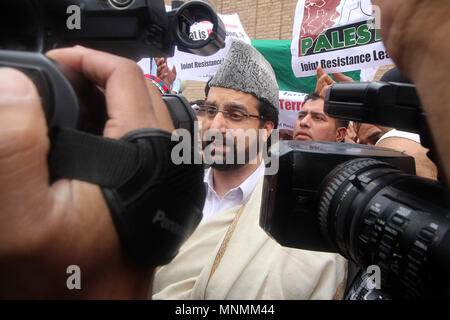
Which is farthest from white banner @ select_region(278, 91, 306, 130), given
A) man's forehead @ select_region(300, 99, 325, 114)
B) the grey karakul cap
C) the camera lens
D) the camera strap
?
the camera strap

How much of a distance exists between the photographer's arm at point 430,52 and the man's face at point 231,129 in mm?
1119

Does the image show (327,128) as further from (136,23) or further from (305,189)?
(136,23)

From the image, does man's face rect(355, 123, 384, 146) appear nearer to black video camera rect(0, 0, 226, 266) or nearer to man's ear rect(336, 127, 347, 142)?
man's ear rect(336, 127, 347, 142)

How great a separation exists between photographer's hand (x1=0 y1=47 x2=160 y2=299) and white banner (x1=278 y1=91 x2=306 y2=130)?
6.93ft

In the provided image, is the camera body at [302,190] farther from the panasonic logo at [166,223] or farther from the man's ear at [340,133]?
the man's ear at [340,133]

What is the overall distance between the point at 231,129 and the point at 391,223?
1057mm

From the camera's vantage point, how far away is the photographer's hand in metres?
0.27

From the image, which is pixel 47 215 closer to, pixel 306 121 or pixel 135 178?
pixel 135 178

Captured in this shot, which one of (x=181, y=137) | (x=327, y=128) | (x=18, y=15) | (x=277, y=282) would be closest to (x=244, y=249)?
(x=277, y=282)

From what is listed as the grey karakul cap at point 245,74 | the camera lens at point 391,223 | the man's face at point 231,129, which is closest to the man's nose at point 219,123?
the man's face at point 231,129

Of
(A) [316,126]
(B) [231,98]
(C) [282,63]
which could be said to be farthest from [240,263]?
(C) [282,63]

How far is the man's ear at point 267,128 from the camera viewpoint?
1.71 meters

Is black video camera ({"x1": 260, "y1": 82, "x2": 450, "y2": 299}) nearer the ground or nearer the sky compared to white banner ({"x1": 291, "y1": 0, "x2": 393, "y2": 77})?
nearer the ground

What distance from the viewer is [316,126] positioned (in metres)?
1.89
